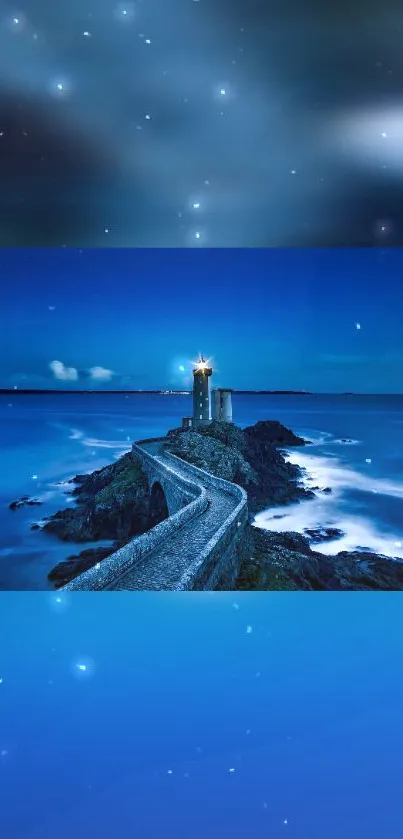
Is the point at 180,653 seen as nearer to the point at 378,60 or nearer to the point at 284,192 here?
the point at 284,192

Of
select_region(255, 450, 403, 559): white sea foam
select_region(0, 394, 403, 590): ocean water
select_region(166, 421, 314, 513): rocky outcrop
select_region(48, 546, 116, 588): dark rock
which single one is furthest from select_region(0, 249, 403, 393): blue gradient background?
select_region(48, 546, 116, 588): dark rock

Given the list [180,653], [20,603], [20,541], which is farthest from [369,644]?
[20,541]

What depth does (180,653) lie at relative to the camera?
8.23 ft

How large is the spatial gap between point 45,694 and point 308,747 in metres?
1.01

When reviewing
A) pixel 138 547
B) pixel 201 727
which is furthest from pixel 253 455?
pixel 201 727

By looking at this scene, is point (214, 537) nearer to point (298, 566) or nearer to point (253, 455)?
point (298, 566)

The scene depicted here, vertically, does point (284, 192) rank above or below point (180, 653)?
above

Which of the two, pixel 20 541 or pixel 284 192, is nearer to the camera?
pixel 284 192

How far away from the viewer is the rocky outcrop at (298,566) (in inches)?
200

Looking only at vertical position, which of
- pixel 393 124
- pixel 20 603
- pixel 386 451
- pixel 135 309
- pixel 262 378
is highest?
pixel 393 124

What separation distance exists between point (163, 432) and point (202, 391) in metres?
0.73

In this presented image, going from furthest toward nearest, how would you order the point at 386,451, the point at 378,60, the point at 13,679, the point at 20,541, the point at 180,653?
the point at 386,451 → the point at 20,541 → the point at 180,653 → the point at 13,679 → the point at 378,60

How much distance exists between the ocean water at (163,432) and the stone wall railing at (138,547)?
54 cm

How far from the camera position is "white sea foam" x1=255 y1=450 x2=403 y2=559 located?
5.21 metres
